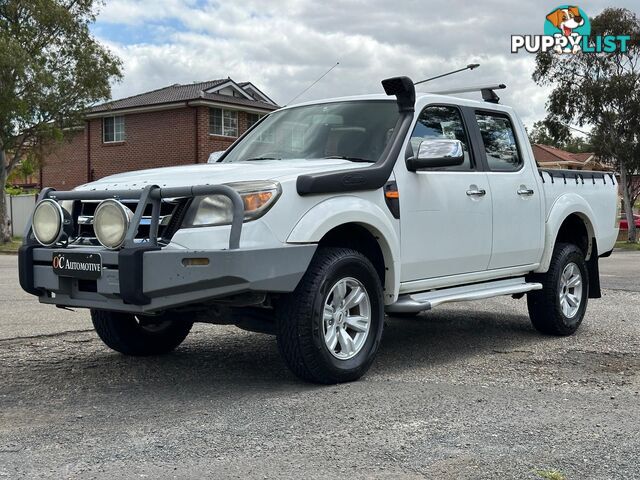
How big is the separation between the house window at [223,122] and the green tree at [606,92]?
517 inches

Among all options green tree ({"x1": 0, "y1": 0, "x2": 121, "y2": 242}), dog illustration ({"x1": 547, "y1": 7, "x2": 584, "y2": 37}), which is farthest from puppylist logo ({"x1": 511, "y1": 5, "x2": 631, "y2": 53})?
green tree ({"x1": 0, "y1": 0, "x2": 121, "y2": 242})

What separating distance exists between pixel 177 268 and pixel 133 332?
1.74 metres

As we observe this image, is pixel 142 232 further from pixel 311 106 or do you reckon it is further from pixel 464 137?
pixel 464 137

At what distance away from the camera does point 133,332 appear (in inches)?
243

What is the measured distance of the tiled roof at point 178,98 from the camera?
33406 millimetres

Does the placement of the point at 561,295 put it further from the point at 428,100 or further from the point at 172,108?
the point at 172,108

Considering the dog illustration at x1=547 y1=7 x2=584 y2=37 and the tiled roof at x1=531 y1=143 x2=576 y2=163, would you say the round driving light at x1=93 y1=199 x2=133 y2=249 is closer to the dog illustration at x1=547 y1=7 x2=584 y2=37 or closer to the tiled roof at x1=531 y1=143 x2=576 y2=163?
the dog illustration at x1=547 y1=7 x2=584 y2=37

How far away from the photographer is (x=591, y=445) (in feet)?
13.0

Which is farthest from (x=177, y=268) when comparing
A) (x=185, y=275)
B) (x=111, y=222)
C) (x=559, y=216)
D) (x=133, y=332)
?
(x=559, y=216)

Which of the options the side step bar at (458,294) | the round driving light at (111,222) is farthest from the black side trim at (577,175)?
the round driving light at (111,222)

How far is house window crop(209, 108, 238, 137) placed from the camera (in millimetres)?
33719

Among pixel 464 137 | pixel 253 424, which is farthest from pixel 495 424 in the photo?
pixel 464 137

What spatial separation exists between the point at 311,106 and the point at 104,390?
2.81 metres

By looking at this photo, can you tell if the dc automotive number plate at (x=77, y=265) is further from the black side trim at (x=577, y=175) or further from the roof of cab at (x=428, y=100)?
the black side trim at (x=577, y=175)
